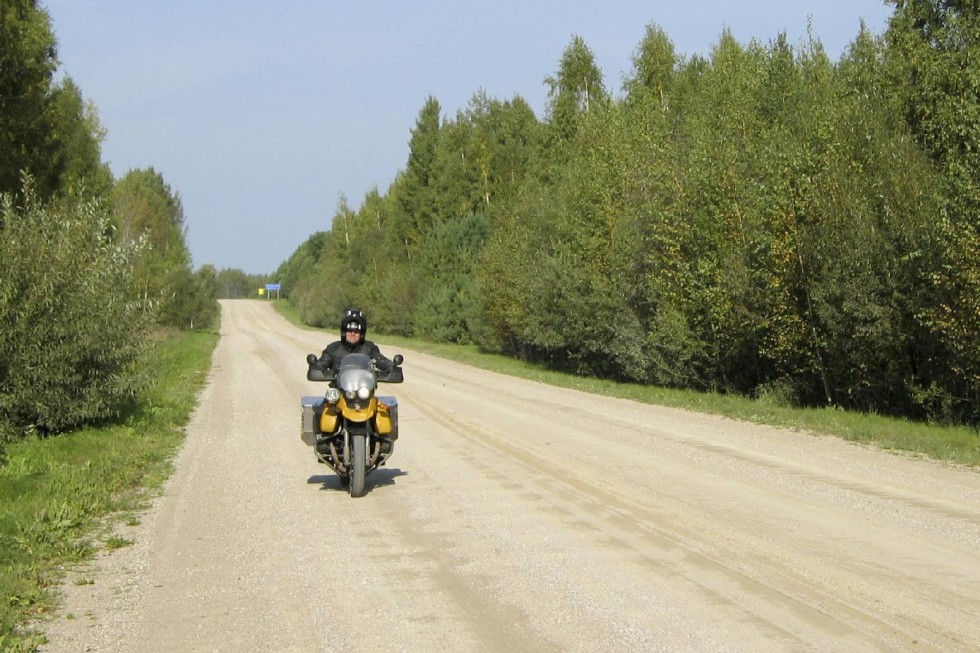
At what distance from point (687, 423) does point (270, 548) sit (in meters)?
11.0

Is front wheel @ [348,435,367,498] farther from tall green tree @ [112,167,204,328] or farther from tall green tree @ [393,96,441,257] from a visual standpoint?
tall green tree @ [393,96,441,257]

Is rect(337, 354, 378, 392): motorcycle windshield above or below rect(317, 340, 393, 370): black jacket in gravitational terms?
below

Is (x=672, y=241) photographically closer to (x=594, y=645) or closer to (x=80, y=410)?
(x=80, y=410)

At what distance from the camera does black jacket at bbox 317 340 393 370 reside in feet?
37.4

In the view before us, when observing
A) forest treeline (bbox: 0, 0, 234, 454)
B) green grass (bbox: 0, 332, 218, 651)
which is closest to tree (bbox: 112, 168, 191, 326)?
forest treeline (bbox: 0, 0, 234, 454)

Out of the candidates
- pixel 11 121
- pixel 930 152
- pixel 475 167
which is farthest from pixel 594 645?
pixel 475 167

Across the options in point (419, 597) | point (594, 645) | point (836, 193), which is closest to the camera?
point (594, 645)

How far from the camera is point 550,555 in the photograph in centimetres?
764

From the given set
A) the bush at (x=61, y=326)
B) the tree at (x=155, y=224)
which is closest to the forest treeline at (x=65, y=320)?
the bush at (x=61, y=326)

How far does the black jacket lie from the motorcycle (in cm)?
16

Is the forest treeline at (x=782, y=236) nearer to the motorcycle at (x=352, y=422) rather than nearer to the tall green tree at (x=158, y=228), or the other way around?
the motorcycle at (x=352, y=422)

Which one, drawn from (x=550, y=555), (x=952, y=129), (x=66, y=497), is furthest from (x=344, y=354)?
(x=952, y=129)

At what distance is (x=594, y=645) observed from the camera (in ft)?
18.1

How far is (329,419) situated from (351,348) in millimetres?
1090
